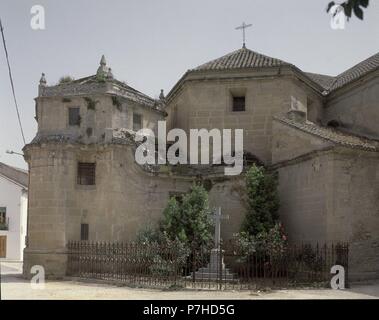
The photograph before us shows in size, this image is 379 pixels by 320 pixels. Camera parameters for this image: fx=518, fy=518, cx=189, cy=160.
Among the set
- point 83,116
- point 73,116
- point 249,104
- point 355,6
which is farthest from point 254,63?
point 355,6

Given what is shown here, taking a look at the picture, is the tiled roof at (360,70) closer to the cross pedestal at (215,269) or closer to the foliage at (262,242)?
the foliage at (262,242)

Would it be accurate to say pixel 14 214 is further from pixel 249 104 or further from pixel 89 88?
pixel 249 104

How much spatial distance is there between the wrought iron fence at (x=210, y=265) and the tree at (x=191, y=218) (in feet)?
2.75

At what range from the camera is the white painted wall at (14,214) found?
127ft

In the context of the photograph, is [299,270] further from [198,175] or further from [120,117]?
[120,117]

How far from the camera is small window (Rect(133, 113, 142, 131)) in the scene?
2089 cm

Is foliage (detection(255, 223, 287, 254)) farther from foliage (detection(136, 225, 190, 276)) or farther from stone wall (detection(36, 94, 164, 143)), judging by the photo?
stone wall (detection(36, 94, 164, 143))

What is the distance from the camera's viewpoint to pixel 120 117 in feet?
66.3

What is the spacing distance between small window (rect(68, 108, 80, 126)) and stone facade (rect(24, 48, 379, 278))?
126 mm

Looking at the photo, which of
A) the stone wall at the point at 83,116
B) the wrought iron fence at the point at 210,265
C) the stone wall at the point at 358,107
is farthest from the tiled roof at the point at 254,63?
the wrought iron fence at the point at 210,265

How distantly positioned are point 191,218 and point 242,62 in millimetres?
7924

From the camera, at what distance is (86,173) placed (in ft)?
65.7
